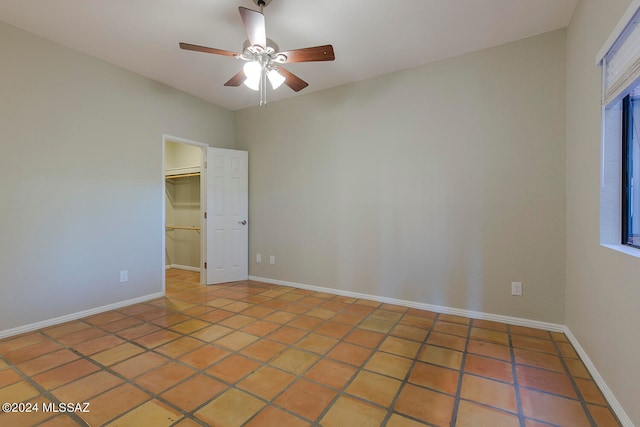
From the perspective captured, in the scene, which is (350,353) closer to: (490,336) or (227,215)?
(490,336)

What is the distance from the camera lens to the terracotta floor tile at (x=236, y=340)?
93.0 inches

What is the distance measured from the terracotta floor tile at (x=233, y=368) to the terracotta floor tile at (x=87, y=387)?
1.98ft

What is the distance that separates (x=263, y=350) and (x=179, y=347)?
0.70 meters

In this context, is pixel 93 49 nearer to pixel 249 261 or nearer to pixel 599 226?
pixel 249 261

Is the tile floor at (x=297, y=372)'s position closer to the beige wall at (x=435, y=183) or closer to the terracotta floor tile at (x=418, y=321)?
the terracotta floor tile at (x=418, y=321)

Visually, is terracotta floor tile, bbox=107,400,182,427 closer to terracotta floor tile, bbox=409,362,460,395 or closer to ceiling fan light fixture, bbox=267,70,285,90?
terracotta floor tile, bbox=409,362,460,395

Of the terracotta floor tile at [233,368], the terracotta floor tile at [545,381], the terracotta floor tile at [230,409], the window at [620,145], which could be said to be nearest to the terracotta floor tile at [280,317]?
the terracotta floor tile at [233,368]

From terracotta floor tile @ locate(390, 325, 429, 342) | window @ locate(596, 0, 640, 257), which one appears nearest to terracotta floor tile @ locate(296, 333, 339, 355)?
terracotta floor tile @ locate(390, 325, 429, 342)

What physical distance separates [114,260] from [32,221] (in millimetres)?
823

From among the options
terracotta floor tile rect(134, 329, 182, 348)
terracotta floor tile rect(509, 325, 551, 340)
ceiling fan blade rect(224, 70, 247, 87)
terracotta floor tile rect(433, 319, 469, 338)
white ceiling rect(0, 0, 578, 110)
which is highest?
white ceiling rect(0, 0, 578, 110)

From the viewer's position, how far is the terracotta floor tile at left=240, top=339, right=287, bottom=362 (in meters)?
2.21

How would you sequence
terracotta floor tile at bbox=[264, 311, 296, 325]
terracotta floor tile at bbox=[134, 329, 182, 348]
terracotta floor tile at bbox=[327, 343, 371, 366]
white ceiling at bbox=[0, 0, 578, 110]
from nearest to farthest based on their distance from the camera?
terracotta floor tile at bbox=[327, 343, 371, 366] < white ceiling at bbox=[0, 0, 578, 110] < terracotta floor tile at bbox=[134, 329, 182, 348] < terracotta floor tile at bbox=[264, 311, 296, 325]

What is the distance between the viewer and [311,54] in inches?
86.0

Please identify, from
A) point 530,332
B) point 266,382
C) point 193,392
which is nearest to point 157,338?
point 193,392
